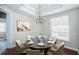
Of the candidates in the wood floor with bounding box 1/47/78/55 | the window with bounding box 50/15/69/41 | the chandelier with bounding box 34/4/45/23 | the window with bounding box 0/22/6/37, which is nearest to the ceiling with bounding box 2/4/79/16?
the chandelier with bounding box 34/4/45/23

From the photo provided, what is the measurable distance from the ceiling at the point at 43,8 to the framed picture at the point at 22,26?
230 millimetres

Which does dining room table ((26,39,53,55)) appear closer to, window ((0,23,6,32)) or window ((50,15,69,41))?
window ((50,15,69,41))

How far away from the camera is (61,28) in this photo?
2.45 metres

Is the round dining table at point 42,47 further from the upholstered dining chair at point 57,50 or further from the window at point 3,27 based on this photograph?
the window at point 3,27

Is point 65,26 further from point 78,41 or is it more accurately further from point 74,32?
point 78,41

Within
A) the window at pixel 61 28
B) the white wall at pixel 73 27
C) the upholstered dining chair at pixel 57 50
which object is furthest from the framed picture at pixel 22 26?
the white wall at pixel 73 27

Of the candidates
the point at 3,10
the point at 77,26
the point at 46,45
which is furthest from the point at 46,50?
the point at 3,10

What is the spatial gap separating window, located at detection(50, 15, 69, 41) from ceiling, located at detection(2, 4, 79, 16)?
18cm

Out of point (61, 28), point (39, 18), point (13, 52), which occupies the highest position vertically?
point (39, 18)

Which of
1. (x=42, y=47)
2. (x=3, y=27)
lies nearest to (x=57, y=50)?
(x=42, y=47)

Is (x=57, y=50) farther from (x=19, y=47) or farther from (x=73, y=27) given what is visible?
(x=19, y=47)

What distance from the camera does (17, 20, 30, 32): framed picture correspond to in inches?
97.9

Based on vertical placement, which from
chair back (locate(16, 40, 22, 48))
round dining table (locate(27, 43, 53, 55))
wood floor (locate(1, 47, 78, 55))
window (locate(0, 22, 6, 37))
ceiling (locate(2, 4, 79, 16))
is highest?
ceiling (locate(2, 4, 79, 16))

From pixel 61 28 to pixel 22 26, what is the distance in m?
0.82
